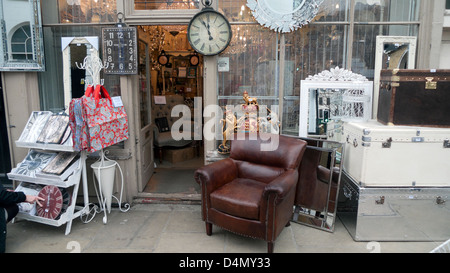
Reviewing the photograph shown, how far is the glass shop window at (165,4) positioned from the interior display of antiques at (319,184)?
2009mm

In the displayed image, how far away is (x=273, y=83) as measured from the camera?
3.56 meters

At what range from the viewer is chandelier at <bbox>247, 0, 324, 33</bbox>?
3.36 m

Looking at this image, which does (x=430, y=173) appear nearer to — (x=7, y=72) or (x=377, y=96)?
(x=377, y=96)

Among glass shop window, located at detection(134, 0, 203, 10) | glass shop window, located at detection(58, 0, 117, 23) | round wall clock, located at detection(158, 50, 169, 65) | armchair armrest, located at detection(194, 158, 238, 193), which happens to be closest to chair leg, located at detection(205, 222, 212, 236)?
armchair armrest, located at detection(194, 158, 238, 193)

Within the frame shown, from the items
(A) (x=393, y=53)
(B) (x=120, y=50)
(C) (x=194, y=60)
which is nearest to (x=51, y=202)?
(B) (x=120, y=50)

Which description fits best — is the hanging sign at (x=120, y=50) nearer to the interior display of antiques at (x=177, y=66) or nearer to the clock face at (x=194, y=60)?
the interior display of antiques at (x=177, y=66)

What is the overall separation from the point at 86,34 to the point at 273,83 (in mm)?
2219

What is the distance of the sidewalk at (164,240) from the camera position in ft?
9.23

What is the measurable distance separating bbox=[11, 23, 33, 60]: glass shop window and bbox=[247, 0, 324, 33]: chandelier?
245 cm

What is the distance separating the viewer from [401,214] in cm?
290

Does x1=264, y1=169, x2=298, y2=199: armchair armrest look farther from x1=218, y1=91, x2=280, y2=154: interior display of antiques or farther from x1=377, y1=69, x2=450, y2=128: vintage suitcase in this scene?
x1=377, y1=69, x2=450, y2=128: vintage suitcase

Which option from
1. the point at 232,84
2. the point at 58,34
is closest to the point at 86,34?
the point at 58,34

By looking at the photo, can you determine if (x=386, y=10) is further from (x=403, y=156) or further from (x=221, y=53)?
(x=221, y=53)

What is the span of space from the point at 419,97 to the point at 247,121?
65.2 inches
